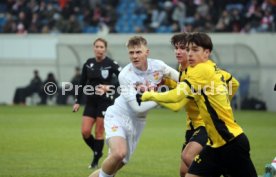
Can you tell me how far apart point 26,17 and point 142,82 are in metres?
27.5

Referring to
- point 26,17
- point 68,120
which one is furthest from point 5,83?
point 68,120

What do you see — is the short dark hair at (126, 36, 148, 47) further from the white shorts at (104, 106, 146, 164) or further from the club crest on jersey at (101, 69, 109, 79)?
the club crest on jersey at (101, 69, 109, 79)

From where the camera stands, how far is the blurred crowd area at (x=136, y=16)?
32.2 metres

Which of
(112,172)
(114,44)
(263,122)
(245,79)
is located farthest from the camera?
(114,44)

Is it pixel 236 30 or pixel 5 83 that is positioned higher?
pixel 236 30

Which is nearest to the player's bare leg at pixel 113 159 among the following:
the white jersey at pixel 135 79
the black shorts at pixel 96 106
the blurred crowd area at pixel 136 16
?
the white jersey at pixel 135 79

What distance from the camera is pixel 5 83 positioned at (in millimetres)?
35188

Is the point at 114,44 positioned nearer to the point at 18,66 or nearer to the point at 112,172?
the point at 18,66

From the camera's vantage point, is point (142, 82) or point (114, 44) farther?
point (114, 44)

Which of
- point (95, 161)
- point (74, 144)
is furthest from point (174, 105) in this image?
point (74, 144)

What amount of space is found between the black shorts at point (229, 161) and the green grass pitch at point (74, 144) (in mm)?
4318

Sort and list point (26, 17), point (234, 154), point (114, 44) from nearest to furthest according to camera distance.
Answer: point (234, 154) → point (114, 44) → point (26, 17)

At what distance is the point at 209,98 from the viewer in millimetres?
8141

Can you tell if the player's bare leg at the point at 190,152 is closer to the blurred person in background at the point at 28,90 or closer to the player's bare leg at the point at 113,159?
the player's bare leg at the point at 113,159
